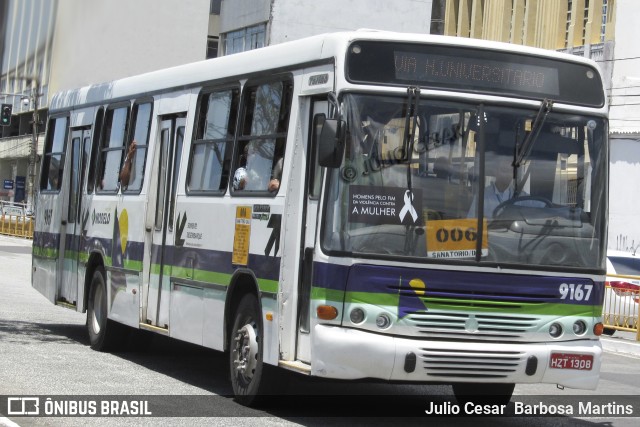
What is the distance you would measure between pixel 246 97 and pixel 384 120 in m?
2.23

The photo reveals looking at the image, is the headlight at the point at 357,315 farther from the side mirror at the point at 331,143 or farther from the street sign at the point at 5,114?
the street sign at the point at 5,114

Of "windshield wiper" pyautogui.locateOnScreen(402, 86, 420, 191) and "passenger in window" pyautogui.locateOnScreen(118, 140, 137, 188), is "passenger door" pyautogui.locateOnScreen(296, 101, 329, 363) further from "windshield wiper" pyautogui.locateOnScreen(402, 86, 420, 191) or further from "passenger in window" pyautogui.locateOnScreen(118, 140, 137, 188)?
"passenger in window" pyautogui.locateOnScreen(118, 140, 137, 188)

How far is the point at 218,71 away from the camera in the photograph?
1245cm

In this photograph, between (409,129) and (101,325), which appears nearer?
(409,129)

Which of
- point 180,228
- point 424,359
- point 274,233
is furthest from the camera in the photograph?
point 180,228

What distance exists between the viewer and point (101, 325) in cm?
1505

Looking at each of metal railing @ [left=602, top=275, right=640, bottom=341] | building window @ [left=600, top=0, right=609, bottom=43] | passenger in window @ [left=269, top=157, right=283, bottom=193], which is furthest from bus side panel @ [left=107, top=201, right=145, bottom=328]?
building window @ [left=600, top=0, right=609, bottom=43]

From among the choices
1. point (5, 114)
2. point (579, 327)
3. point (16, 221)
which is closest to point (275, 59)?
point (579, 327)

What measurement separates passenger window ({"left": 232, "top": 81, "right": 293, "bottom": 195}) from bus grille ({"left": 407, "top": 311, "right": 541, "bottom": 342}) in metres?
1.94

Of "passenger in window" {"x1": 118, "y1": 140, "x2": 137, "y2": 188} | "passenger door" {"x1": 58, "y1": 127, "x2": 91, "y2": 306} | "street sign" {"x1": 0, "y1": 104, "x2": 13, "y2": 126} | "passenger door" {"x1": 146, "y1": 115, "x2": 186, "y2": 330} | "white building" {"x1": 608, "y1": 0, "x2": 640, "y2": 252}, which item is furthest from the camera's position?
"street sign" {"x1": 0, "y1": 104, "x2": 13, "y2": 126}

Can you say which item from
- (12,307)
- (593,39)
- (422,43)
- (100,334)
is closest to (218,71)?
(422,43)

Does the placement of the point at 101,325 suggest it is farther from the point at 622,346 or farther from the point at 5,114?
the point at 5,114

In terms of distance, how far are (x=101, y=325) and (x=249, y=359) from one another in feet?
15.0

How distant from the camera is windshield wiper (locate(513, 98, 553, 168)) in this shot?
10149 millimetres
